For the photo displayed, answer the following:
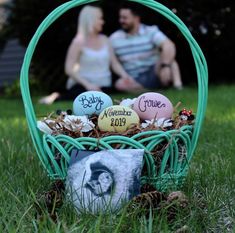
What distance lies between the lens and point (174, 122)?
7.44 ft

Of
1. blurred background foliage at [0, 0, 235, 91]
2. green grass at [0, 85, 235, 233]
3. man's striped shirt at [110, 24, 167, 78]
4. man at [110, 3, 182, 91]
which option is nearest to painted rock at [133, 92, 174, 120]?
green grass at [0, 85, 235, 233]

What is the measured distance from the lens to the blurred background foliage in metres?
8.85

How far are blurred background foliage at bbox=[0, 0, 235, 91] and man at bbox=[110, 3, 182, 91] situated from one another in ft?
3.46

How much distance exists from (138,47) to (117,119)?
217 inches

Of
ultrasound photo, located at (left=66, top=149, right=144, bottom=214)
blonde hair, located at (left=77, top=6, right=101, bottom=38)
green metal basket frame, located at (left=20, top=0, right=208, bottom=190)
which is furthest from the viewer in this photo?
blonde hair, located at (left=77, top=6, right=101, bottom=38)

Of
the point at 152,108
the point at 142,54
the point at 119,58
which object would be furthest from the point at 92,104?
the point at 119,58

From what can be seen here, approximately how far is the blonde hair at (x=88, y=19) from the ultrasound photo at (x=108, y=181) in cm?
544

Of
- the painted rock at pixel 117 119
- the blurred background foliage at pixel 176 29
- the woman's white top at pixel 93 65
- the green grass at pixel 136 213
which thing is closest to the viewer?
the green grass at pixel 136 213

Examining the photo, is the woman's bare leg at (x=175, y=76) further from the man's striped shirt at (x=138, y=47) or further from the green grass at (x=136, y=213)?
the green grass at (x=136, y=213)

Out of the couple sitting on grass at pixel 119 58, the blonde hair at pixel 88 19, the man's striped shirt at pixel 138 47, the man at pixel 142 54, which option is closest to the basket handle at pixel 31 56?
the couple sitting on grass at pixel 119 58

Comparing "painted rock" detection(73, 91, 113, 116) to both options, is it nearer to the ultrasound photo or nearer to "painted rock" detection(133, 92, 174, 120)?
"painted rock" detection(133, 92, 174, 120)

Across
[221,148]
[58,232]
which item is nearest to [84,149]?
[58,232]

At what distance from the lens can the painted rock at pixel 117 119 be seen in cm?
216

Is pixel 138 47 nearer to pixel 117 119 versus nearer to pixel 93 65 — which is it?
pixel 93 65
